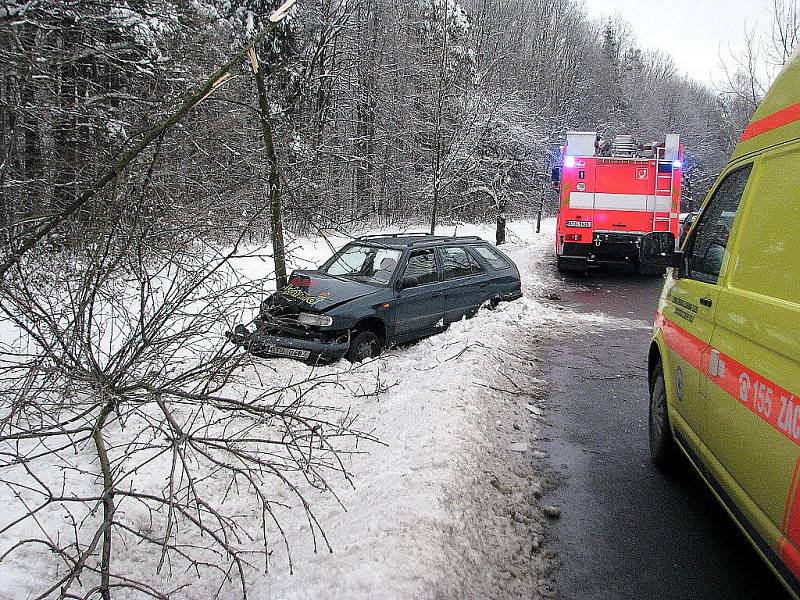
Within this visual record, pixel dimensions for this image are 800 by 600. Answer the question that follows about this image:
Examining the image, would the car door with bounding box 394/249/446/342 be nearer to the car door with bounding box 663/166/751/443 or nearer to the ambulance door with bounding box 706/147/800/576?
the car door with bounding box 663/166/751/443

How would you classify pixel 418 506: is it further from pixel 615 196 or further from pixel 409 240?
pixel 615 196

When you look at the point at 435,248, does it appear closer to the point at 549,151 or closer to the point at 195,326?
→ the point at 195,326

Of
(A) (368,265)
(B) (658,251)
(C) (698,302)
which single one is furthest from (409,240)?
(C) (698,302)

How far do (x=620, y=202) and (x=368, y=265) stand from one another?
8832mm

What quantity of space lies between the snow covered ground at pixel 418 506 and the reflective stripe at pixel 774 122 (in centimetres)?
257

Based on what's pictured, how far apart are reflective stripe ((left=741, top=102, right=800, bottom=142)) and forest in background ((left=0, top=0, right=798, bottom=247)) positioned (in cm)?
247

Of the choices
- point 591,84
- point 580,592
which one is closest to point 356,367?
point 580,592

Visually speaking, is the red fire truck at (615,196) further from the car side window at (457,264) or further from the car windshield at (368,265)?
the car windshield at (368,265)

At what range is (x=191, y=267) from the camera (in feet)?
13.8

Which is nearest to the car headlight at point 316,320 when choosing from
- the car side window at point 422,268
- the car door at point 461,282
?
the car side window at point 422,268

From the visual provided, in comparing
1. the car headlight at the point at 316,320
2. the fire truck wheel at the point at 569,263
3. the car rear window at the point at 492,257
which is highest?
the car rear window at the point at 492,257

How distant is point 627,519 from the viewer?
3.76 meters

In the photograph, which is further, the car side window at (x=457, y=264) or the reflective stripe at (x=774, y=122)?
the car side window at (x=457, y=264)

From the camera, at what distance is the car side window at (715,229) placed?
10.9 feet
